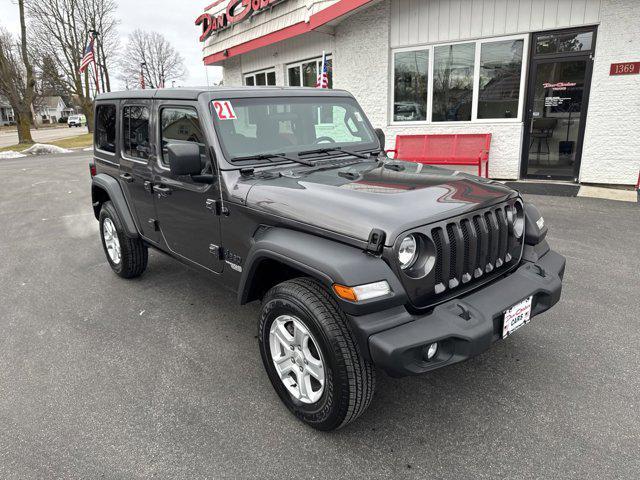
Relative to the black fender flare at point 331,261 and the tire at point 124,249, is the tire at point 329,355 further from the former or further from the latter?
the tire at point 124,249

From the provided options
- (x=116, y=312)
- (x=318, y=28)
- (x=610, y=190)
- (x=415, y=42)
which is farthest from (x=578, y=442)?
(x=318, y=28)

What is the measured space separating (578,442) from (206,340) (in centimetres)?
260

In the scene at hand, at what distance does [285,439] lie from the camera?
8.44 ft

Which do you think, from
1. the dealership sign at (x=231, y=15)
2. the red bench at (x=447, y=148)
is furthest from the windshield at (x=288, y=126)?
the dealership sign at (x=231, y=15)

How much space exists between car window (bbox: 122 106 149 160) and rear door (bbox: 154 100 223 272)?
0.84 feet

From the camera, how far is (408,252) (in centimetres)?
234

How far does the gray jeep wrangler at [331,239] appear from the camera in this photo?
2.27m

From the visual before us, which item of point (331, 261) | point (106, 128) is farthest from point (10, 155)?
point (331, 261)

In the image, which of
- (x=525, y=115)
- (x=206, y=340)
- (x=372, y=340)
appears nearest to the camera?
(x=372, y=340)

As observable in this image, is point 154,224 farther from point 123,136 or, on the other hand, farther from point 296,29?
point 296,29

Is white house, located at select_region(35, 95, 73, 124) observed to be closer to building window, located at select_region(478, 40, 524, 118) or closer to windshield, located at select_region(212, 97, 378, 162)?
building window, located at select_region(478, 40, 524, 118)

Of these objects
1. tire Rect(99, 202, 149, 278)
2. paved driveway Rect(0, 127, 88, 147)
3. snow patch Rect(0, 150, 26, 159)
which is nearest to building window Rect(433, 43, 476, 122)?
tire Rect(99, 202, 149, 278)

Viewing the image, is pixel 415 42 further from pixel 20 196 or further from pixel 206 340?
pixel 20 196

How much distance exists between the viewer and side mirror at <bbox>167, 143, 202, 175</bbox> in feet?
9.72
